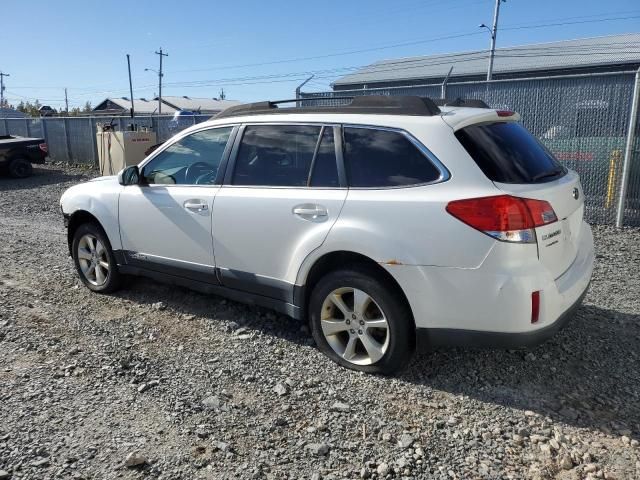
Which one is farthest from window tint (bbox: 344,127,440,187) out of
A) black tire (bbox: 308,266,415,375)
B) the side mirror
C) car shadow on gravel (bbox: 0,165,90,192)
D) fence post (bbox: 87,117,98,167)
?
fence post (bbox: 87,117,98,167)

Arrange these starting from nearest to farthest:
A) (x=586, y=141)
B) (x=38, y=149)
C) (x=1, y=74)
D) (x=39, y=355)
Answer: (x=39, y=355), (x=586, y=141), (x=38, y=149), (x=1, y=74)

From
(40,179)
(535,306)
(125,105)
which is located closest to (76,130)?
(40,179)

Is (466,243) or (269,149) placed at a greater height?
(269,149)

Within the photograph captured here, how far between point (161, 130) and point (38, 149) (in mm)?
4488

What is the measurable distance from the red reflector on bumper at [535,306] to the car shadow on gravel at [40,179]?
15121 millimetres

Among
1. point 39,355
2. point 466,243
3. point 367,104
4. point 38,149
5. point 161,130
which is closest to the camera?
point 466,243

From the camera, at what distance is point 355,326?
359 cm

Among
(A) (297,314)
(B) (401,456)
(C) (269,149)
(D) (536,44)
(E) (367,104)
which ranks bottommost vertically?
(B) (401,456)

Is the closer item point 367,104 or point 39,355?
point 367,104

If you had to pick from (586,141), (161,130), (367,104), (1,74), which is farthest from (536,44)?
(1,74)

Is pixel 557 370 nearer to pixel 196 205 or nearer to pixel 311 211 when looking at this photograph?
pixel 311 211

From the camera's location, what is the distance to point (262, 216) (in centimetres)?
388

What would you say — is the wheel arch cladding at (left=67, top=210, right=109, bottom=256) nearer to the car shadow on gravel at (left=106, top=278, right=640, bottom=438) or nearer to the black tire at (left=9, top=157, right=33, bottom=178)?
the car shadow on gravel at (left=106, top=278, right=640, bottom=438)

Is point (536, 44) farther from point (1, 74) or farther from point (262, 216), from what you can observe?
point (1, 74)
